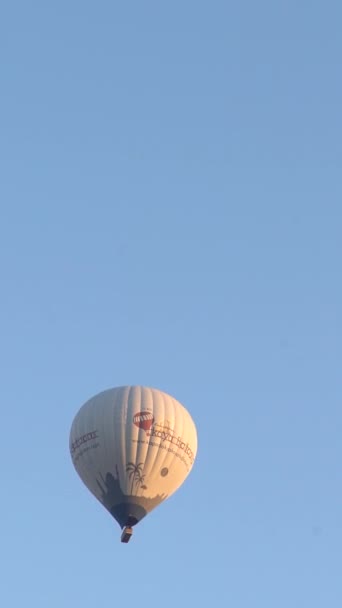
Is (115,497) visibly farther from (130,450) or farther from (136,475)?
(130,450)

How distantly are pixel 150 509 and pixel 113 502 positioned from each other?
4.54 feet

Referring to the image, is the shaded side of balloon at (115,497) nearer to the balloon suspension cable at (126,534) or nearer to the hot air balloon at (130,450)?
the hot air balloon at (130,450)

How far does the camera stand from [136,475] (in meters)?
96.7

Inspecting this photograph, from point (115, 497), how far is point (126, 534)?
1.29 metres

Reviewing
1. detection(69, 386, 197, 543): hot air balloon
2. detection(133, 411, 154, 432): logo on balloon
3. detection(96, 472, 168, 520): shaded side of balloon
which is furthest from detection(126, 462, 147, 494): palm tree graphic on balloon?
detection(133, 411, 154, 432): logo on balloon

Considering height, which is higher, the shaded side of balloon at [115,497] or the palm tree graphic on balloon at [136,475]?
the palm tree graphic on balloon at [136,475]

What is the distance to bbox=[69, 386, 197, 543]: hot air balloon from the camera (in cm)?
9675

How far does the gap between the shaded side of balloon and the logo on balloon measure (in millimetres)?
1947

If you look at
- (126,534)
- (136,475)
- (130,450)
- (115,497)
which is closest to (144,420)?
(130,450)

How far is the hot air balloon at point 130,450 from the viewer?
9675cm

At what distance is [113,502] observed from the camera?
96875 millimetres

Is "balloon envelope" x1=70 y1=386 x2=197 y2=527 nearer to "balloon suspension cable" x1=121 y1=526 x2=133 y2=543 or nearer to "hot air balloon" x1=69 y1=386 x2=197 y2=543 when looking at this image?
"hot air balloon" x1=69 y1=386 x2=197 y2=543

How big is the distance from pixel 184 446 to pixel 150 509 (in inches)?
98.2

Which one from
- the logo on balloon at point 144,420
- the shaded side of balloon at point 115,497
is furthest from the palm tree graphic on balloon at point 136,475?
the logo on balloon at point 144,420
